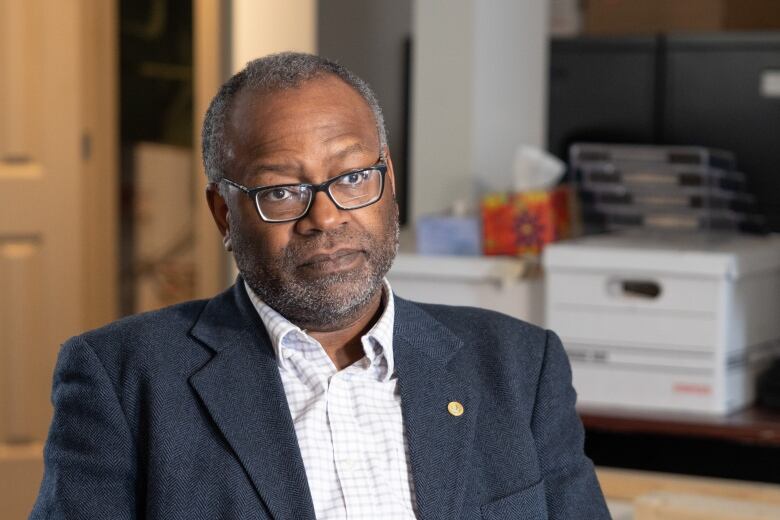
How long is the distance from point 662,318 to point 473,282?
0.39m

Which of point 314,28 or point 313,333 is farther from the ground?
point 314,28

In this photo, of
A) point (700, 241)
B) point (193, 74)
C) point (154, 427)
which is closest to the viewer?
point (154, 427)

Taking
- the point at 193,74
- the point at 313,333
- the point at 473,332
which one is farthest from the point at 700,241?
the point at 193,74

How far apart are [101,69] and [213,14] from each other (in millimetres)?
420

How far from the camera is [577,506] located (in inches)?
57.1

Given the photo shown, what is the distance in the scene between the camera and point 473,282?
2482mm

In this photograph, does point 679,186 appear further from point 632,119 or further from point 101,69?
point 101,69

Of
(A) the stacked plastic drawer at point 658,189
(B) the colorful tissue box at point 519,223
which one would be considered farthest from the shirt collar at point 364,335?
(A) the stacked plastic drawer at point 658,189

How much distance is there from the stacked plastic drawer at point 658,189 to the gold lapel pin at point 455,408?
1.28m

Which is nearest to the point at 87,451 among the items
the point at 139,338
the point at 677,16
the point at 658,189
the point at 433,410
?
the point at 139,338

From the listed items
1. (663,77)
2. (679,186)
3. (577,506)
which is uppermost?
(663,77)

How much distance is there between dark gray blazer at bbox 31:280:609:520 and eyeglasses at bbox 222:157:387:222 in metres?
0.15

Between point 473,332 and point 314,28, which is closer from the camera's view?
point 473,332

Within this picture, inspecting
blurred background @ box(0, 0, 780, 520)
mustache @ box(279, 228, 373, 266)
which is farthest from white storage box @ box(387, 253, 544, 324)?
mustache @ box(279, 228, 373, 266)
